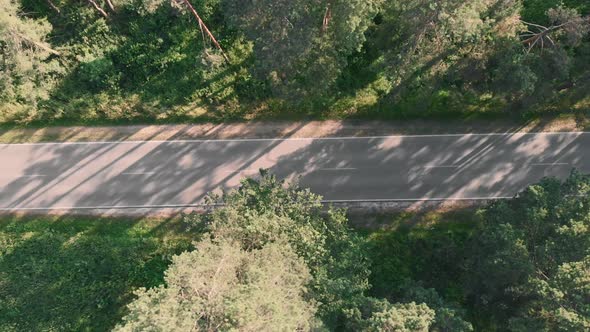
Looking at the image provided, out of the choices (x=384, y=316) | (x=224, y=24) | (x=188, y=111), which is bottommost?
(x=384, y=316)

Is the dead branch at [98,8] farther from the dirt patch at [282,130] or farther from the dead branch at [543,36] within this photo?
the dead branch at [543,36]

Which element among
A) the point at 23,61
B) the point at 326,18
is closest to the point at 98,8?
the point at 23,61

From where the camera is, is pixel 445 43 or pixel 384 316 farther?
pixel 445 43

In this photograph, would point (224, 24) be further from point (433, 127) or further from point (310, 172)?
point (433, 127)

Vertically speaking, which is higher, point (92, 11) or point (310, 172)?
point (92, 11)

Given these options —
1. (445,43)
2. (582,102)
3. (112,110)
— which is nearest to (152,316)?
(112,110)

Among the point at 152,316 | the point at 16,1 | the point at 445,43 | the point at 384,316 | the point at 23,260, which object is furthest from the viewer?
the point at 23,260

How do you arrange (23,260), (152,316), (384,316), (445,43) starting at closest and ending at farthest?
(152,316)
(384,316)
(445,43)
(23,260)

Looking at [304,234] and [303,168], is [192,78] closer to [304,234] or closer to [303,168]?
[303,168]
